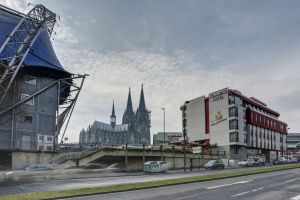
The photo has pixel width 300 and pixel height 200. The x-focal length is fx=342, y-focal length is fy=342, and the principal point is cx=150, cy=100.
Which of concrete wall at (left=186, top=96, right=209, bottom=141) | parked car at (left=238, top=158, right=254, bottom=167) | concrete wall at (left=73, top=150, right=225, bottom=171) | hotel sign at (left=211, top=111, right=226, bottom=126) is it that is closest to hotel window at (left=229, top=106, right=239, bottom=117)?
hotel sign at (left=211, top=111, right=226, bottom=126)

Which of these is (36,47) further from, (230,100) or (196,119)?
(196,119)

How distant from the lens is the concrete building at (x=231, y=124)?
91812 mm

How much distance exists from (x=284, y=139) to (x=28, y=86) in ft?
336

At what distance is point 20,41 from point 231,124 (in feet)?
186

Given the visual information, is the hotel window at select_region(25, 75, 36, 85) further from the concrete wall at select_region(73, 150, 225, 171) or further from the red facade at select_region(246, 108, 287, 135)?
the red facade at select_region(246, 108, 287, 135)

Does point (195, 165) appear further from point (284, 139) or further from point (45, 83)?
point (284, 139)

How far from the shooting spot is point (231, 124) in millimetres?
91812

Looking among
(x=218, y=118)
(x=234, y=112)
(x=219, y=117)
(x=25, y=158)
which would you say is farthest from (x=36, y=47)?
(x=234, y=112)

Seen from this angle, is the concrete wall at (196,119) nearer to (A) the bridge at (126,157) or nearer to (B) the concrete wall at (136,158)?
(B) the concrete wall at (136,158)

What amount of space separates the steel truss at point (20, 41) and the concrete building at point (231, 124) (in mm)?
49160

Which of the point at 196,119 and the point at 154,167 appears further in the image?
the point at 196,119

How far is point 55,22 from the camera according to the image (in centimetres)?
7175

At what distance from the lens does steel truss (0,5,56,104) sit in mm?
57062

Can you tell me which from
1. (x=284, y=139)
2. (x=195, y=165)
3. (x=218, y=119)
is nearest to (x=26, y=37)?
(x=195, y=165)
